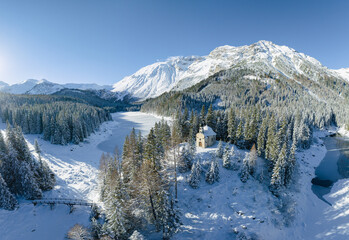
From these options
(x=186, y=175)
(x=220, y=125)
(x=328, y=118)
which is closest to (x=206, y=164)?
(x=186, y=175)

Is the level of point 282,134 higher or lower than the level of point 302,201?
higher

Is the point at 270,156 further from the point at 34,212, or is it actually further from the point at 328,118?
the point at 328,118

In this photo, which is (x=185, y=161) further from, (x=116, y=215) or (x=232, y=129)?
(x=232, y=129)

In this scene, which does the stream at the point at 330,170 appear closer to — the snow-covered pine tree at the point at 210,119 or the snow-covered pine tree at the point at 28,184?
the snow-covered pine tree at the point at 210,119

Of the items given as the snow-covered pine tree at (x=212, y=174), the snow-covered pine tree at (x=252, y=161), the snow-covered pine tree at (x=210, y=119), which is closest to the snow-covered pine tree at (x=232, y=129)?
the snow-covered pine tree at (x=210, y=119)

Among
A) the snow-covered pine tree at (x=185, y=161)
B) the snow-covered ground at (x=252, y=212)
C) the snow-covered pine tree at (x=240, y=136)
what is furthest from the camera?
the snow-covered pine tree at (x=240, y=136)

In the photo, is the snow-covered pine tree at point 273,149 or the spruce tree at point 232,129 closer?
the snow-covered pine tree at point 273,149

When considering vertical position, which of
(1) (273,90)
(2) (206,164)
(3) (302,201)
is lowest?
(3) (302,201)

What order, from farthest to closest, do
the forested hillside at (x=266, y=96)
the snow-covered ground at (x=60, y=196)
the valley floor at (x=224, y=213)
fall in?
the forested hillside at (x=266, y=96)
the valley floor at (x=224, y=213)
the snow-covered ground at (x=60, y=196)
